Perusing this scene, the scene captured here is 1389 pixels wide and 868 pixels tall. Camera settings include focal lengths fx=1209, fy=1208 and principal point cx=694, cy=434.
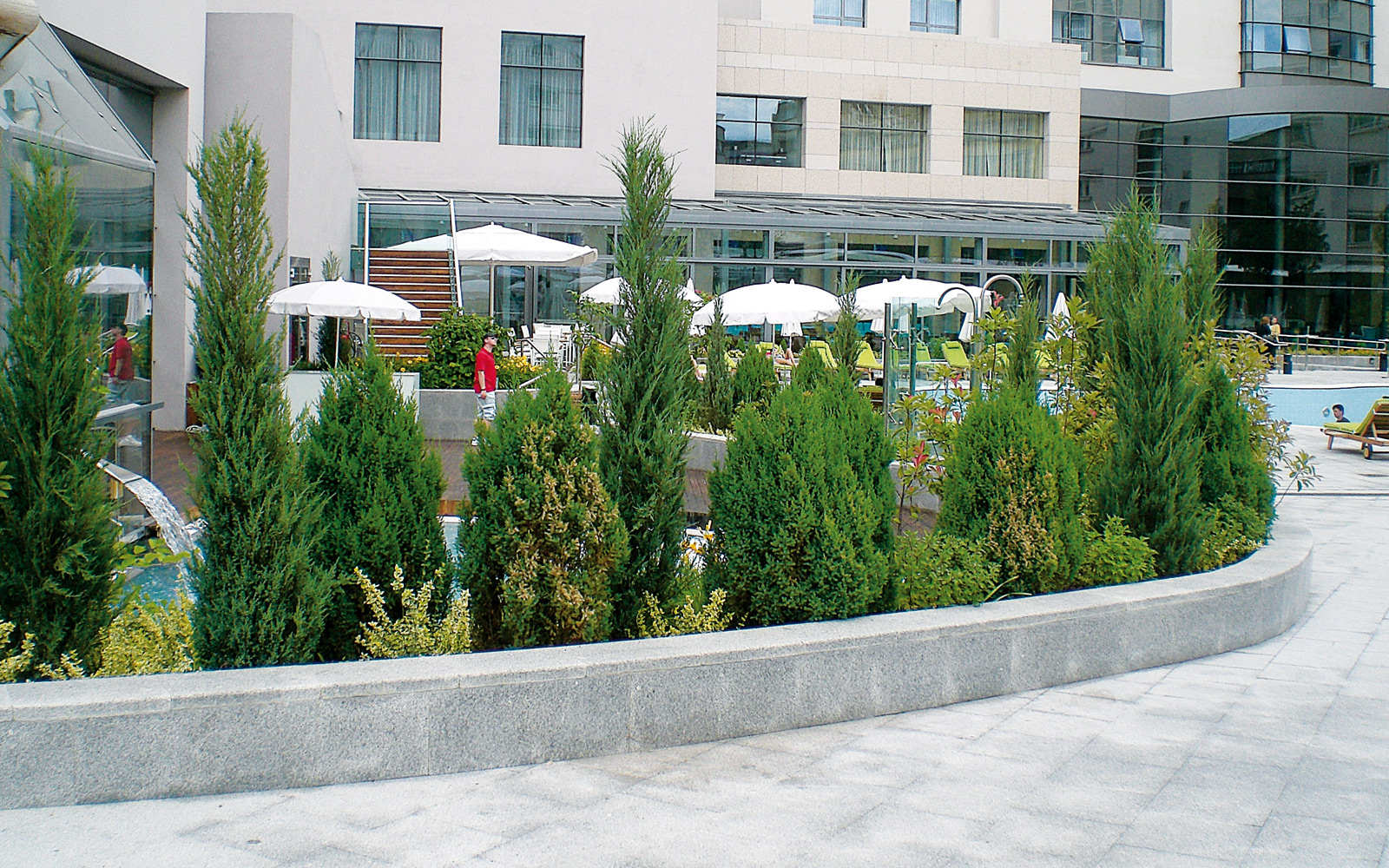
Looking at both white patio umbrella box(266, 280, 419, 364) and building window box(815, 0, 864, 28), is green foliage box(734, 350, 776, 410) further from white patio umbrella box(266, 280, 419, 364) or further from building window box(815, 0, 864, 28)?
building window box(815, 0, 864, 28)

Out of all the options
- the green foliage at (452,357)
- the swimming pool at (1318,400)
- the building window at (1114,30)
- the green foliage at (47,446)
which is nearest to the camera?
the green foliage at (47,446)

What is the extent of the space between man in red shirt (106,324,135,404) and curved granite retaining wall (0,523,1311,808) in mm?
4127

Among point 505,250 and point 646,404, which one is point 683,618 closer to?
point 646,404

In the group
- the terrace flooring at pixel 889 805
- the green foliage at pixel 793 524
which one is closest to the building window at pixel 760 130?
the green foliage at pixel 793 524

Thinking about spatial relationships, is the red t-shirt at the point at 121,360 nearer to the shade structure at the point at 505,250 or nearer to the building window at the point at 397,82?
the shade structure at the point at 505,250

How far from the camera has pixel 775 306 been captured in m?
19.5

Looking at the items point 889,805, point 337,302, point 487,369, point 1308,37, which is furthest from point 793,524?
point 1308,37

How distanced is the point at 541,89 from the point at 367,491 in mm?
25586

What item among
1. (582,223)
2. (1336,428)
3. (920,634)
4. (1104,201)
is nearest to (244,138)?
(920,634)

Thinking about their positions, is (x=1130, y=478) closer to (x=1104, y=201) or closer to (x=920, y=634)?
(x=920, y=634)

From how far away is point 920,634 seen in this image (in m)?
5.40

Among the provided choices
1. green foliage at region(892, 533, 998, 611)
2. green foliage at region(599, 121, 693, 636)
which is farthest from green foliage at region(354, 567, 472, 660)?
green foliage at region(892, 533, 998, 611)

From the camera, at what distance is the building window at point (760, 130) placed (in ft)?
112

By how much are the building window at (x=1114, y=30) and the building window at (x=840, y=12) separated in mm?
8556
